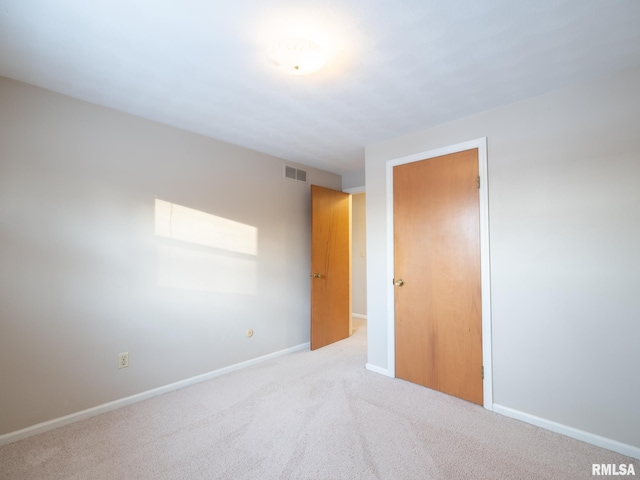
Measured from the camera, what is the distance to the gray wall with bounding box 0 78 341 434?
2002 millimetres

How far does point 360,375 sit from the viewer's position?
2.98m

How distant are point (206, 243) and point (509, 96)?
2.79 meters

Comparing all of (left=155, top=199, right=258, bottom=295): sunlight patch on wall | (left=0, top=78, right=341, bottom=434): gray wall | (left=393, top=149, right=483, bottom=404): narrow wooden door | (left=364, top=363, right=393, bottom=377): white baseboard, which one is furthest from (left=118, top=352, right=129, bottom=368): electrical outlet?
(left=393, top=149, right=483, bottom=404): narrow wooden door

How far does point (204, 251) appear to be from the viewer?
2912 millimetres

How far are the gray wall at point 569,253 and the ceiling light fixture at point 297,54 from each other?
1.53m

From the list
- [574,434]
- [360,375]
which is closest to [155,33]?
[360,375]

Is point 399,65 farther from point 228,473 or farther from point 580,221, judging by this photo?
point 228,473

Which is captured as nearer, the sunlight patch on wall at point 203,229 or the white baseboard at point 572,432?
the white baseboard at point 572,432

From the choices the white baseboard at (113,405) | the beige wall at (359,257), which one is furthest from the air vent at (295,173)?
the white baseboard at (113,405)

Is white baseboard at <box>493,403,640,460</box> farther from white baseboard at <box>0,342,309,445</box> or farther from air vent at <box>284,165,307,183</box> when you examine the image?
air vent at <box>284,165,307,183</box>

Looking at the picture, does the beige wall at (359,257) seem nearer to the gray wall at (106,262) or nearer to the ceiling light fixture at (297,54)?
the gray wall at (106,262)

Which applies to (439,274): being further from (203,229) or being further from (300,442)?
(203,229)

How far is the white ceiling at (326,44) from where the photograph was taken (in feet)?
4.59

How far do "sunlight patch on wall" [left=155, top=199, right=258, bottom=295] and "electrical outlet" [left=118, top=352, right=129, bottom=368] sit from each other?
1.96 ft
